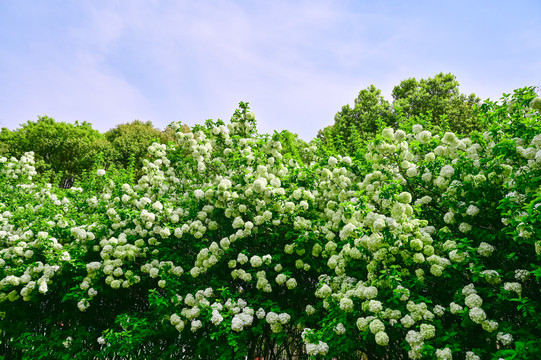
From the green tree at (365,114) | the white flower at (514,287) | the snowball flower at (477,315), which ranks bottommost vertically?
the snowball flower at (477,315)

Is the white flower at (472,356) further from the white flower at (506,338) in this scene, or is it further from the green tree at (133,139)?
the green tree at (133,139)

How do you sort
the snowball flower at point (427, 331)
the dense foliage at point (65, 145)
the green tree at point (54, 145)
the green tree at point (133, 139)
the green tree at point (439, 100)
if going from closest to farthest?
the snowball flower at point (427, 331), the green tree at point (439, 100), the green tree at point (133, 139), the dense foliage at point (65, 145), the green tree at point (54, 145)

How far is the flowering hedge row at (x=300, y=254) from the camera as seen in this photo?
3.10 meters

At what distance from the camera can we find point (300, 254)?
448 centimetres

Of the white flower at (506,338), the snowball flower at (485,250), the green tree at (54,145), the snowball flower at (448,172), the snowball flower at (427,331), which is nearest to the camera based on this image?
the white flower at (506,338)

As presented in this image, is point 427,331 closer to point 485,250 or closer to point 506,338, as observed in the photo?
point 506,338

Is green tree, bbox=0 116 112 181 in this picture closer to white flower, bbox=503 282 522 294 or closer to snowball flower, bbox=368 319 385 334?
snowball flower, bbox=368 319 385 334

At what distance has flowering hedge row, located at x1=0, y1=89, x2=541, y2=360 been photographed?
3104 millimetres

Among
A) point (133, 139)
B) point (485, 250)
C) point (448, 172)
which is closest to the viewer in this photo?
point (485, 250)

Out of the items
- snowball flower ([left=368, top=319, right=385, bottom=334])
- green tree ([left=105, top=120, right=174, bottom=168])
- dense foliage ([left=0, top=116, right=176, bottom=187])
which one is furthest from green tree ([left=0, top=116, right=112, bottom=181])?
snowball flower ([left=368, top=319, right=385, bottom=334])

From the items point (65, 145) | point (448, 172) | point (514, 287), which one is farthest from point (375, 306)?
point (65, 145)

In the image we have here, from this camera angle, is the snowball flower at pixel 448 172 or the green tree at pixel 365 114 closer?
the snowball flower at pixel 448 172

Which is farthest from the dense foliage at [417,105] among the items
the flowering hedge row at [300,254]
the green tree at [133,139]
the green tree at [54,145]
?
the green tree at [54,145]

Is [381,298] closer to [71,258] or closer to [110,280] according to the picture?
[110,280]
